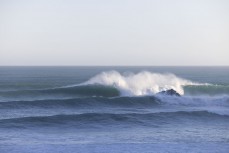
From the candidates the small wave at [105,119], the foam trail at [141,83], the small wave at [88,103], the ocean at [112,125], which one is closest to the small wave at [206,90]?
the foam trail at [141,83]

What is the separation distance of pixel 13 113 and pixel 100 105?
639cm

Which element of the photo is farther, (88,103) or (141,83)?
(141,83)

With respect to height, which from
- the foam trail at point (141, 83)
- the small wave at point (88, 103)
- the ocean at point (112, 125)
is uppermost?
the foam trail at point (141, 83)

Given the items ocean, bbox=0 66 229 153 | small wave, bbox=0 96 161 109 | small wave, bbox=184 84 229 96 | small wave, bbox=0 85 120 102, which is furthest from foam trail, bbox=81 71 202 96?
small wave, bbox=0 96 161 109

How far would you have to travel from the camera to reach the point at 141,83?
1470 inches

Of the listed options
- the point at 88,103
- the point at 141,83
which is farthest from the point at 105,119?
the point at 141,83

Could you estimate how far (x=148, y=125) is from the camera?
20094mm

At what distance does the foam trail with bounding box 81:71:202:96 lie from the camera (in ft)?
117

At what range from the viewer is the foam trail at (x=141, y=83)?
117 feet

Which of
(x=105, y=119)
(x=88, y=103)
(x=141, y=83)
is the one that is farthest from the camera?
(x=141, y=83)

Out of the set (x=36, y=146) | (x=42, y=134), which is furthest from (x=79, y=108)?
(x=36, y=146)

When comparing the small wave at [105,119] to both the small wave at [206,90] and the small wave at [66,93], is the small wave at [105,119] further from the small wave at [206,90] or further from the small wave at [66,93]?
the small wave at [206,90]

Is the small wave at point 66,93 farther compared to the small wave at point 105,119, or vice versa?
the small wave at point 66,93

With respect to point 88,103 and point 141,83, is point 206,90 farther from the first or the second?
point 88,103
